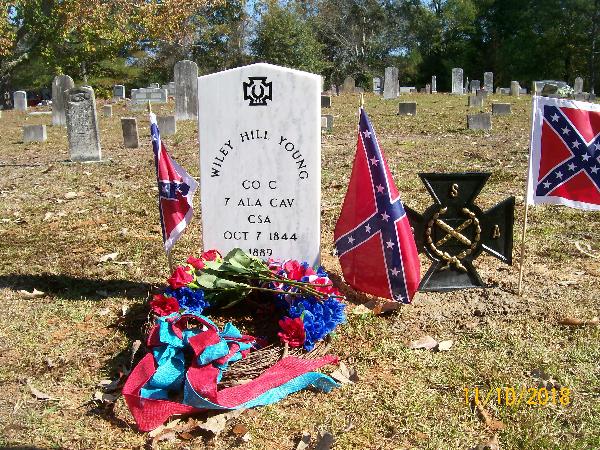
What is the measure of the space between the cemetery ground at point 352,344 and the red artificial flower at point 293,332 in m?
0.26

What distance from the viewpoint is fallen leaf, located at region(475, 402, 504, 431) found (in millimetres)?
3166

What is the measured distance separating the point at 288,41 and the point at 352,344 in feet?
130

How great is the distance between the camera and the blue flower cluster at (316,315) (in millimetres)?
3938

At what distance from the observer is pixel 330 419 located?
3.27 m

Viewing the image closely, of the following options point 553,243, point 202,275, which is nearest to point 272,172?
point 202,275

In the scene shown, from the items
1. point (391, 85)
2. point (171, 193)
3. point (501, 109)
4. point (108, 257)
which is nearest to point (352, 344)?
point (171, 193)

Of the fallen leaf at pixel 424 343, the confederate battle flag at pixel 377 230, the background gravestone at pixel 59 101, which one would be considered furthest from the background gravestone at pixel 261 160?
the background gravestone at pixel 59 101

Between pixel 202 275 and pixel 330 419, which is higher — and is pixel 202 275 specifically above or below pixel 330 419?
above

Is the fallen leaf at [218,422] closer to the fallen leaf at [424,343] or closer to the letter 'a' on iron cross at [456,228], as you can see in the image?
the fallen leaf at [424,343]

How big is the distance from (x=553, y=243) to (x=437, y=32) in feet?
166

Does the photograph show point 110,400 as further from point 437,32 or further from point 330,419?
point 437,32

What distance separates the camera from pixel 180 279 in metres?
4.11

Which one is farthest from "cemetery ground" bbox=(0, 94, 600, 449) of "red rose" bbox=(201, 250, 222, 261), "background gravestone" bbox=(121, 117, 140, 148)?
"background gravestone" bbox=(121, 117, 140, 148)
